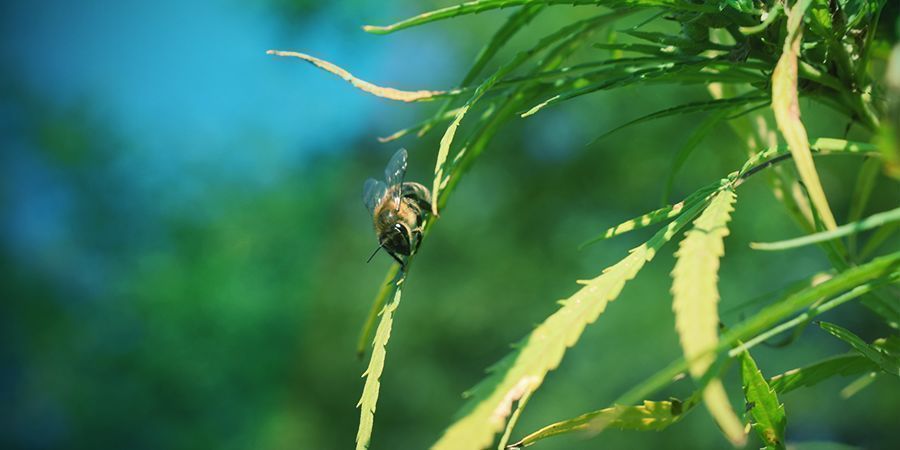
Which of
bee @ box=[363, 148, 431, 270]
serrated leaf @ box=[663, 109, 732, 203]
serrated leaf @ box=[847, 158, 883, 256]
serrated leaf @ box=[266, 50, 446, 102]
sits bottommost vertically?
serrated leaf @ box=[847, 158, 883, 256]

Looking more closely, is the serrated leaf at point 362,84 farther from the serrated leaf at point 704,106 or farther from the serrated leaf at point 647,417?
the serrated leaf at point 647,417

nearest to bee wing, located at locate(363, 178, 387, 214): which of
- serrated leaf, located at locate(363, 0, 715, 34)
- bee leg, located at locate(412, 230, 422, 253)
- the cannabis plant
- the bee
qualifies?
the bee

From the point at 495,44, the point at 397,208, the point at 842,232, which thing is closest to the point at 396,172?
the point at 397,208

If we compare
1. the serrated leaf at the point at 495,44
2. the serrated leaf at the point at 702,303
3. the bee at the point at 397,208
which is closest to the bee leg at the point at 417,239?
the bee at the point at 397,208

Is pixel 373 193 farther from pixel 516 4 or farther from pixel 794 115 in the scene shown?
pixel 794 115

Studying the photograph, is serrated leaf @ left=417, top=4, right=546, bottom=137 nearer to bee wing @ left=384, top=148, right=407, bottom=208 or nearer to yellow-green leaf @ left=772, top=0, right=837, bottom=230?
yellow-green leaf @ left=772, top=0, right=837, bottom=230

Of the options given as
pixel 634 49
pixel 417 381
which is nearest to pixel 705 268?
pixel 634 49
